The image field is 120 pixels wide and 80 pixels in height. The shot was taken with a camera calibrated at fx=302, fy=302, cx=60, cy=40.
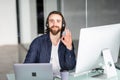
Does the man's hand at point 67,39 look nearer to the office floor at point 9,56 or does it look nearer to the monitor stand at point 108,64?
the monitor stand at point 108,64

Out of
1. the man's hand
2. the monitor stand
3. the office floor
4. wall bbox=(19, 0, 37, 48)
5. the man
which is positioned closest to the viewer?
the monitor stand

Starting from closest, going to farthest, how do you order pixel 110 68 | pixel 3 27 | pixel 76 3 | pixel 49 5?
pixel 110 68 < pixel 76 3 < pixel 49 5 < pixel 3 27

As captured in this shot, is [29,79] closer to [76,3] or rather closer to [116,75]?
[116,75]

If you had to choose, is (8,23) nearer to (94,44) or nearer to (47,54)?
(47,54)

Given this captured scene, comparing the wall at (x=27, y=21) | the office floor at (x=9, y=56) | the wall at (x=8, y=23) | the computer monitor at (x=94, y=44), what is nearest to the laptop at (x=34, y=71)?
the computer monitor at (x=94, y=44)

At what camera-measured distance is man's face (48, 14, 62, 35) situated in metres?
2.91

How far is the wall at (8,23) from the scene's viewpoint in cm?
830

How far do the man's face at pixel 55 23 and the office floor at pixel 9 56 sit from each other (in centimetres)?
245

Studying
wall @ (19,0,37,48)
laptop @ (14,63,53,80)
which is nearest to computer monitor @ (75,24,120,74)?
laptop @ (14,63,53,80)

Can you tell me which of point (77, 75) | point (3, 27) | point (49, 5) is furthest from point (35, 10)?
point (77, 75)

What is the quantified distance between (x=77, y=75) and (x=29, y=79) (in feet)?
1.68

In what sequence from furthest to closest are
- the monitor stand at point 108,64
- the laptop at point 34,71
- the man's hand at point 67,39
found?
the man's hand at point 67,39 → the monitor stand at point 108,64 → the laptop at point 34,71

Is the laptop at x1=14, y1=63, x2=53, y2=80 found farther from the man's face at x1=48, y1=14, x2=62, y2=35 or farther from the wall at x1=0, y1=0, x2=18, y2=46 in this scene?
the wall at x1=0, y1=0, x2=18, y2=46

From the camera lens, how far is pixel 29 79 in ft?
7.83
